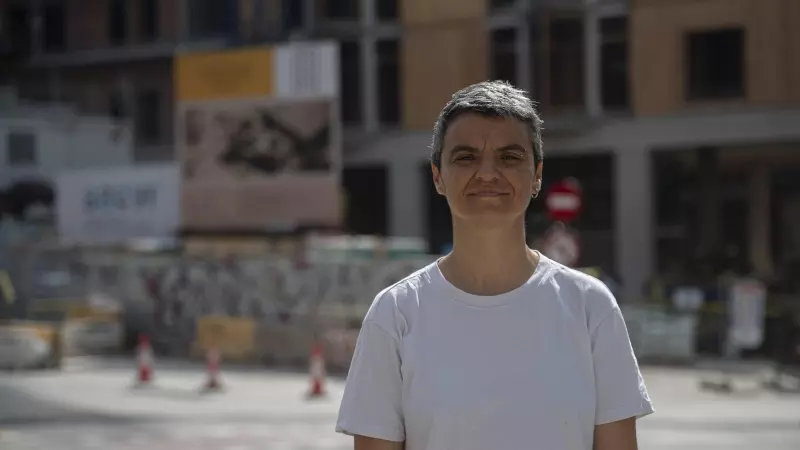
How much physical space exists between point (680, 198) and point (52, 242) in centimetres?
1642

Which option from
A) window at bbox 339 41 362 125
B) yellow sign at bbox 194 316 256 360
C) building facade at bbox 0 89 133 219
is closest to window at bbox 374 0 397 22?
window at bbox 339 41 362 125

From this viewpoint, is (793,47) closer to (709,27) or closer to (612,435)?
(709,27)

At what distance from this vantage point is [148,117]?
44.1m

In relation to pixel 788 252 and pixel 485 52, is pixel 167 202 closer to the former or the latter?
pixel 485 52

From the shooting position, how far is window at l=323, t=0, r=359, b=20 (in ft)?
125

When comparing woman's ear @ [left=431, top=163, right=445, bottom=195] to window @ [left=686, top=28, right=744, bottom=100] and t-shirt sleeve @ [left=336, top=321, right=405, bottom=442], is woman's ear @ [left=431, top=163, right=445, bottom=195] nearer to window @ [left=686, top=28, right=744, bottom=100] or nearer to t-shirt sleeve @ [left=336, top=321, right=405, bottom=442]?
t-shirt sleeve @ [left=336, top=321, right=405, bottom=442]

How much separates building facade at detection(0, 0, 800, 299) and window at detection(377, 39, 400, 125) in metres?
0.04

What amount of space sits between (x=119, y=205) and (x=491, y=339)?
94.3 feet

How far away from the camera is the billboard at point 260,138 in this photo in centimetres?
2678

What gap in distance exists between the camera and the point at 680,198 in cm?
3384

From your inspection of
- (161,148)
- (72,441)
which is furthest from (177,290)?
(161,148)

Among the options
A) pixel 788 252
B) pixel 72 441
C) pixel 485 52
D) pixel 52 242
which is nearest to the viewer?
pixel 72 441

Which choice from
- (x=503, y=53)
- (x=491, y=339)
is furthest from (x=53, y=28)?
(x=491, y=339)

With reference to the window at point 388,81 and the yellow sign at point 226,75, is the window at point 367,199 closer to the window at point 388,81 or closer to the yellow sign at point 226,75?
the window at point 388,81
